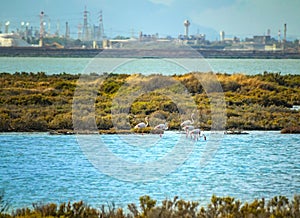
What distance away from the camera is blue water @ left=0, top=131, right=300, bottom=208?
52.5 feet

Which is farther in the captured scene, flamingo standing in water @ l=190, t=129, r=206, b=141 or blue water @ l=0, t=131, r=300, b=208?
flamingo standing in water @ l=190, t=129, r=206, b=141

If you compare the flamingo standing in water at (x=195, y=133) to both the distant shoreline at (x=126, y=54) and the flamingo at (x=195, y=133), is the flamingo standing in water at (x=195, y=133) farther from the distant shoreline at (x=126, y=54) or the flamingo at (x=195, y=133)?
the distant shoreline at (x=126, y=54)

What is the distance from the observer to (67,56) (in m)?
154

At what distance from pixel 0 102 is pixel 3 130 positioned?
22.3 ft

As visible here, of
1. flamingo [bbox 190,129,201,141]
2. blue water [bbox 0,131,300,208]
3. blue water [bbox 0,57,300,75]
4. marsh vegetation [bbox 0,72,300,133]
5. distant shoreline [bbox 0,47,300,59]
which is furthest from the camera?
distant shoreline [bbox 0,47,300,59]

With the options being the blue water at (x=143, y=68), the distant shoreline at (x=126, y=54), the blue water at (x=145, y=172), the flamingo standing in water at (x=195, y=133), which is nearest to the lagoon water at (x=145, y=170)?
the blue water at (x=145, y=172)

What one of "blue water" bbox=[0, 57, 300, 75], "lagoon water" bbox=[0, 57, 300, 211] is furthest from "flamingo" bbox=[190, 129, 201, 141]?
"blue water" bbox=[0, 57, 300, 75]

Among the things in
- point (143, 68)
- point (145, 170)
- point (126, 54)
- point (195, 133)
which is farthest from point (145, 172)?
point (126, 54)

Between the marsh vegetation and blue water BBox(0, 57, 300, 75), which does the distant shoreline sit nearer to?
blue water BBox(0, 57, 300, 75)

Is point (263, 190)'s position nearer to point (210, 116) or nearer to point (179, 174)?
point (179, 174)

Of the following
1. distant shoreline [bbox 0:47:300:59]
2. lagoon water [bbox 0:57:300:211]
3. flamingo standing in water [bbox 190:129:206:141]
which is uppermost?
flamingo standing in water [bbox 190:129:206:141]

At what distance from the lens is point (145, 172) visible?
18547mm

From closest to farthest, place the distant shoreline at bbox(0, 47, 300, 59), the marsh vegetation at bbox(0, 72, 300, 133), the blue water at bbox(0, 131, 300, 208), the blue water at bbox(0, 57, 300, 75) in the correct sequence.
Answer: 1. the blue water at bbox(0, 131, 300, 208)
2. the marsh vegetation at bbox(0, 72, 300, 133)
3. the blue water at bbox(0, 57, 300, 75)
4. the distant shoreline at bbox(0, 47, 300, 59)

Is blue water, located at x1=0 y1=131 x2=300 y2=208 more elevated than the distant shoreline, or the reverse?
blue water, located at x1=0 y1=131 x2=300 y2=208
